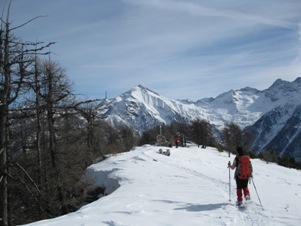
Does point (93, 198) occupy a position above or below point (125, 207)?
below

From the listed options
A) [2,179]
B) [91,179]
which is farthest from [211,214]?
[91,179]

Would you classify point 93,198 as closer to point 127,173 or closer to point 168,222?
point 127,173

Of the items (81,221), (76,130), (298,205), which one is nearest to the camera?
(81,221)

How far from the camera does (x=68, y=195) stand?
24.2m

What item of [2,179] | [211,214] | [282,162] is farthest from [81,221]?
[282,162]

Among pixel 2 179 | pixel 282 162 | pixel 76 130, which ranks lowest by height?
pixel 282 162

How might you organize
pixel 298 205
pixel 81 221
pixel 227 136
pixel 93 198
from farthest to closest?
1. pixel 227 136
2. pixel 93 198
3. pixel 298 205
4. pixel 81 221

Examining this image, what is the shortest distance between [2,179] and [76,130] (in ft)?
47.3

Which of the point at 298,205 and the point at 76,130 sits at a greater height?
the point at 76,130

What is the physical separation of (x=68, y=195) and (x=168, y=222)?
15.5 m

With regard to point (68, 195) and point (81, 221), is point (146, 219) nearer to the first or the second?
point (81, 221)

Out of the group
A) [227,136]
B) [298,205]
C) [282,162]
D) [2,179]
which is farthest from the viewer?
[227,136]

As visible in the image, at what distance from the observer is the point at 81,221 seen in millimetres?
9703

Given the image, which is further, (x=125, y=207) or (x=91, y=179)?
(x=91, y=179)
